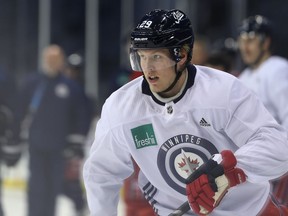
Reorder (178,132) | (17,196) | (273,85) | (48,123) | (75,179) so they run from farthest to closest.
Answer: (17,196), (75,179), (48,123), (273,85), (178,132)

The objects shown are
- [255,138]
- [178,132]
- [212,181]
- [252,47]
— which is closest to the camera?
[212,181]

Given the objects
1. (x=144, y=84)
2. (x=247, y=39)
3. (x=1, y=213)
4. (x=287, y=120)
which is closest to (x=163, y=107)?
(x=144, y=84)

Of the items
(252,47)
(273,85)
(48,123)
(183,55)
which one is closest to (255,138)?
(183,55)

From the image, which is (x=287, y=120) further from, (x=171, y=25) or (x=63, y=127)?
(x=63, y=127)

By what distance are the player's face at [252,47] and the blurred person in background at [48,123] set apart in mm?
1973

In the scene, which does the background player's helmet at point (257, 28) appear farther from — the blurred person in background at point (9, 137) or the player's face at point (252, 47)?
the blurred person in background at point (9, 137)

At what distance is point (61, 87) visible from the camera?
6656 mm

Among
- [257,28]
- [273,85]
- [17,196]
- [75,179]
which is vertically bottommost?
[17,196]

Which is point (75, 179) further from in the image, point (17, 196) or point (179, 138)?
point (179, 138)

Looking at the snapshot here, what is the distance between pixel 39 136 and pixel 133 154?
3500 millimetres

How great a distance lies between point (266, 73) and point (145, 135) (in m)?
1.72

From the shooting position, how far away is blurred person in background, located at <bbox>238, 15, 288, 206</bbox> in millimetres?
4430

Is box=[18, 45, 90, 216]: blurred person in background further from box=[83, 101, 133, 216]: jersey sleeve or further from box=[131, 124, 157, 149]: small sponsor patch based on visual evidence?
box=[131, 124, 157, 149]: small sponsor patch

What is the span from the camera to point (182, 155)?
2959mm
